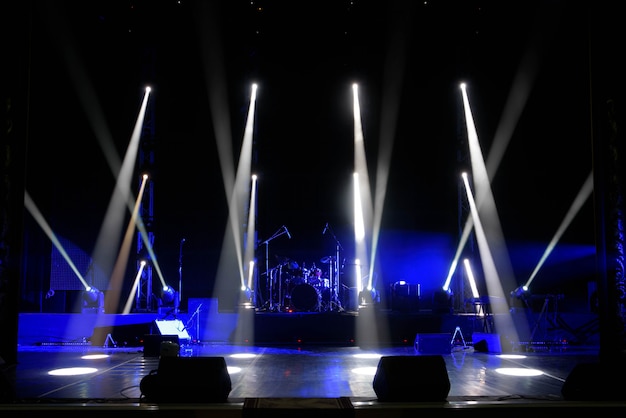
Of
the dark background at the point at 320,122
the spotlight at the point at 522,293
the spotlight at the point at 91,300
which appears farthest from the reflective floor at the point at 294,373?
the dark background at the point at 320,122

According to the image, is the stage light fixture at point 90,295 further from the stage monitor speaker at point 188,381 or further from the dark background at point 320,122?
the stage monitor speaker at point 188,381

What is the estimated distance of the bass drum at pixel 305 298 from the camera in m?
10.9

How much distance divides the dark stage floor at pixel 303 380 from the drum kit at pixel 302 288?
1110 millimetres

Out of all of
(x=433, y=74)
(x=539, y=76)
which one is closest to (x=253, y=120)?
(x=433, y=74)

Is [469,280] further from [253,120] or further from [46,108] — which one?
[46,108]

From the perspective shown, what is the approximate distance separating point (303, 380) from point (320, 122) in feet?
24.7

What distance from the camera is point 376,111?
1230 centimetres

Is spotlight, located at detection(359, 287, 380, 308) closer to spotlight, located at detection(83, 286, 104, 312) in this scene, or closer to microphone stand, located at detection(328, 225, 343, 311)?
microphone stand, located at detection(328, 225, 343, 311)

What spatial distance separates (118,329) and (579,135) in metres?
9.34

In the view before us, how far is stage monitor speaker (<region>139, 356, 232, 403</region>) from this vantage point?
3.54 meters

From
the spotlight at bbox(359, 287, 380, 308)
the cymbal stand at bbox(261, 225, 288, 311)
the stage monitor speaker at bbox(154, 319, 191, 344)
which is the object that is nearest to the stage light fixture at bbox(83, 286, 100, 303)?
the stage monitor speaker at bbox(154, 319, 191, 344)

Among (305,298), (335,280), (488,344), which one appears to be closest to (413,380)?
(488,344)

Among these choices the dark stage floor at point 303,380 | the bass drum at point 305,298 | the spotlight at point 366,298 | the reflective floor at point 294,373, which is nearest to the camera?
the dark stage floor at point 303,380

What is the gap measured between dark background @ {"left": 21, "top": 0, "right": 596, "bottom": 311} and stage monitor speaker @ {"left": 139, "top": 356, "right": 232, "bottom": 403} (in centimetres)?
834
